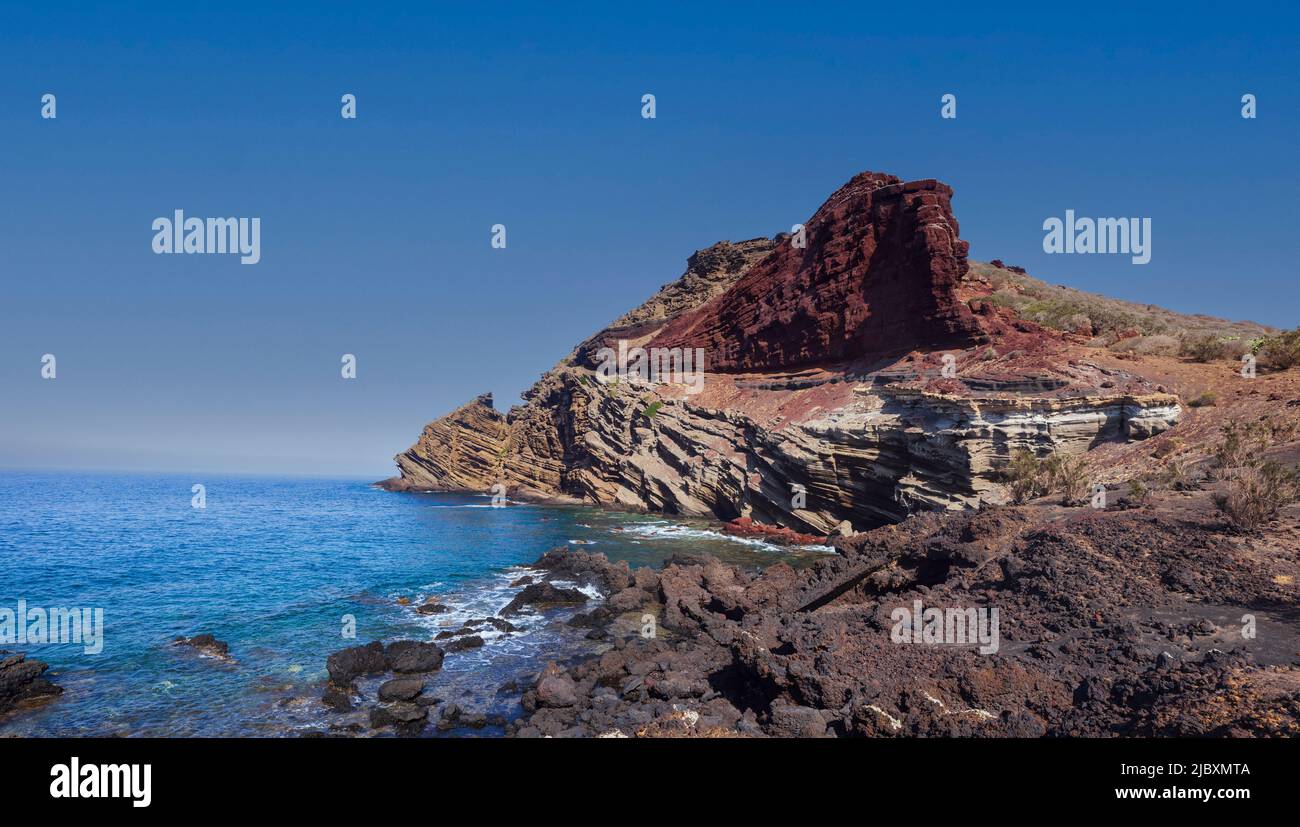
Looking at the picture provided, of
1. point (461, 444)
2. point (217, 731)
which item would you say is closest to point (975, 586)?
point (217, 731)

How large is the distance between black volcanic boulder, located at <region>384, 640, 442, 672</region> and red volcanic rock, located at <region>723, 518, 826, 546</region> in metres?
19.6

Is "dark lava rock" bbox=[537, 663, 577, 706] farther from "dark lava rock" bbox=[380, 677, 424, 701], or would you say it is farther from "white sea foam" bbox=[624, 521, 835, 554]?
"white sea foam" bbox=[624, 521, 835, 554]

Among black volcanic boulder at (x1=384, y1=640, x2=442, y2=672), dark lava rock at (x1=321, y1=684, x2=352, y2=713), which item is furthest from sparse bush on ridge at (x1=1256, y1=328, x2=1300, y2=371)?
dark lava rock at (x1=321, y1=684, x2=352, y2=713)

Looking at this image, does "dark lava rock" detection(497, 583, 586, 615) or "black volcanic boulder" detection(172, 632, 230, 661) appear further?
"dark lava rock" detection(497, 583, 586, 615)

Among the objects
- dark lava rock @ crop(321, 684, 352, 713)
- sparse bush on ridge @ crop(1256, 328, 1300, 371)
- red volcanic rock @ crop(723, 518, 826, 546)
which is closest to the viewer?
dark lava rock @ crop(321, 684, 352, 713)

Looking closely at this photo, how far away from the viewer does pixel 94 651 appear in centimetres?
1426

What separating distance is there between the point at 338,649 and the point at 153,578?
1598cm

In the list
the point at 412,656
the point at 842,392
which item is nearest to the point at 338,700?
the point at 412,656

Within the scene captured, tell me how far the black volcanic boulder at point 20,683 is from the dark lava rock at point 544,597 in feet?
35.8

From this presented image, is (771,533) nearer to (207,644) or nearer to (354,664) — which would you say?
(354,664)

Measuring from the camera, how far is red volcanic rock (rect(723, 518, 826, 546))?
92.7 feet

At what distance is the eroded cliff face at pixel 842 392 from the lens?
21.4 m

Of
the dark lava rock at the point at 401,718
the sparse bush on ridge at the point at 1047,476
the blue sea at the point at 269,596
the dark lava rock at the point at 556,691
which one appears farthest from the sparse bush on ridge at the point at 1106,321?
the dark lava rock at the point at 401,718

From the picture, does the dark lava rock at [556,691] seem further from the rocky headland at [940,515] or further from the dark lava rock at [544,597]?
the dark lava rock at [544,597]
